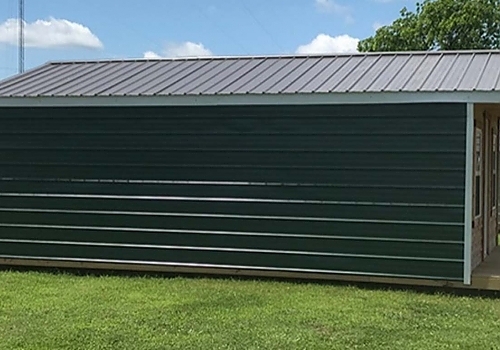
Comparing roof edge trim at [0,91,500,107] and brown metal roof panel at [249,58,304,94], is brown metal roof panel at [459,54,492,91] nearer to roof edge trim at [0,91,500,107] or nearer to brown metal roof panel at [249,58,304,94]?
roof edge trim at [0,91,500,107]

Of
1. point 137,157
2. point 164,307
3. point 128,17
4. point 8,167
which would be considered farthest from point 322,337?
point 128,17

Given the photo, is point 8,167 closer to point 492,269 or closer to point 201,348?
point 201,348

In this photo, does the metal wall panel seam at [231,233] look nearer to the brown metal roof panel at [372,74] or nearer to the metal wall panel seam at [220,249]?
the metal wall panel seam at [220,249]

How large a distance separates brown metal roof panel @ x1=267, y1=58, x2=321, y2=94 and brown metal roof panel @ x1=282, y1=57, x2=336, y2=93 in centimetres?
3

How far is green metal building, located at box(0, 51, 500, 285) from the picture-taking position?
7.57 metres

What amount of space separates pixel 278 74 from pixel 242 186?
1.63 m

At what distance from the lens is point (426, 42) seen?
101ft

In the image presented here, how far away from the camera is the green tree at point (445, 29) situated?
29875mm

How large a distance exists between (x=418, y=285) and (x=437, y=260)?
14.4 inches

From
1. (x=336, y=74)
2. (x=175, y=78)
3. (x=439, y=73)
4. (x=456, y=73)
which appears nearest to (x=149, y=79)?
(x=175, y=78)

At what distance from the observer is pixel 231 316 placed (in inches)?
254

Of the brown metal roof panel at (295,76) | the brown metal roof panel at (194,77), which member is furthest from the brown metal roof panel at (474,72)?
the brown metal roof panel at (194,77)

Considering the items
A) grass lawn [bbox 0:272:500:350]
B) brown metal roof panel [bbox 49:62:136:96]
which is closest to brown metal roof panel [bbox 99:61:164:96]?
brown metal roof panel [bbox 49:62:136:96]

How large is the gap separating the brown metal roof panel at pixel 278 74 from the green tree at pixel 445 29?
21.8 metres
